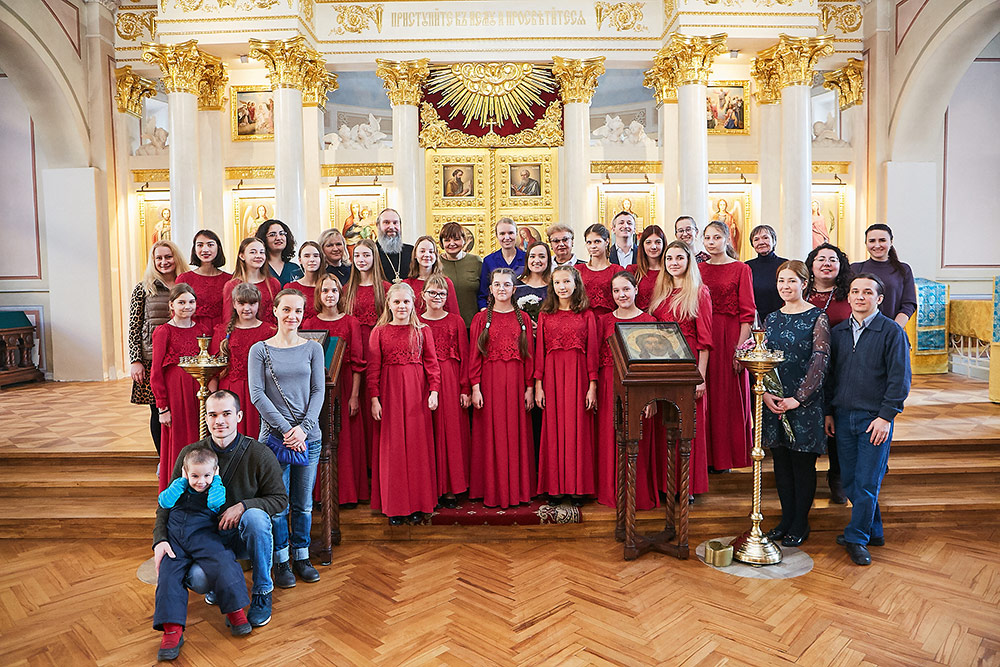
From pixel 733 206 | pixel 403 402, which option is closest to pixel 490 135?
pixel 733 206

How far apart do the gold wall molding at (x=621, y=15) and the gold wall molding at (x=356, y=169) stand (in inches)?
161

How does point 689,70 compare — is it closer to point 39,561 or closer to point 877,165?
point 877,165

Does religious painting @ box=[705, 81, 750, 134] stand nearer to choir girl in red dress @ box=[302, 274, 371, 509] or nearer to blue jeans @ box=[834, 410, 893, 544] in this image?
blue jeans @ box=[834, 410, 893, 544]

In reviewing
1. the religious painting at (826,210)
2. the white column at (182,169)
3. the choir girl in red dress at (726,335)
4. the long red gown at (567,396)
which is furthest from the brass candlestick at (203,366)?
the religious painting at (826,210)

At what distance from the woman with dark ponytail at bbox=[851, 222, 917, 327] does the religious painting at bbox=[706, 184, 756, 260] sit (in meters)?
6.22

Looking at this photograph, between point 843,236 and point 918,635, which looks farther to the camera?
point 843,236

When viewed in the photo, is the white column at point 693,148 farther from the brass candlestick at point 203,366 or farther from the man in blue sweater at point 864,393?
the brass candlestick at point 203,366

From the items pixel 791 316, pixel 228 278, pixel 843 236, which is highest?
pixel 843 236

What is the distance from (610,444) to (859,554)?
1.67 meters

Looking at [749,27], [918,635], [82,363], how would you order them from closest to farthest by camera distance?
[918,635] < [749,27] < [82,363]

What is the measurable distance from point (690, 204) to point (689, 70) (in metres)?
1.86

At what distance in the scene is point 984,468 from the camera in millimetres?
5363

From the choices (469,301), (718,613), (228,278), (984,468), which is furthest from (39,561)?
(984,468)

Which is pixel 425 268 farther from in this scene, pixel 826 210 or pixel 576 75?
pixel 826 210
